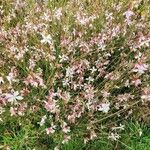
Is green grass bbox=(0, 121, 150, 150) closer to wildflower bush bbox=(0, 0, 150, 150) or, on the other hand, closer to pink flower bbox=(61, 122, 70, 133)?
wildflower bush bbox=(0, 0, 150, 150)

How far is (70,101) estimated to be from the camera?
3031mm

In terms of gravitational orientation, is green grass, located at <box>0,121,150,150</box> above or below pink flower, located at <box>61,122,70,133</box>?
below

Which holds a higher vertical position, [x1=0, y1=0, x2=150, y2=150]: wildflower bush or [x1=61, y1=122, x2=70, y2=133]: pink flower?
[x1=0, y1=0, x2=150, y2=150]: wildflower bush

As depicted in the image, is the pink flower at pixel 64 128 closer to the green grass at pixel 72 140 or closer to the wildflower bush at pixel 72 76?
the wildflower bush at pixel 72 76

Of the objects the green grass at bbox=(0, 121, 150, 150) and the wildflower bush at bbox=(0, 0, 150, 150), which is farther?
the green grass at bbox=(0, 121, 150, 150)

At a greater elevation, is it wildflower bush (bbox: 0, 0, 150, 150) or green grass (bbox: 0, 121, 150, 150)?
wildflower bush (bbox: 0, 0, 150, 150)

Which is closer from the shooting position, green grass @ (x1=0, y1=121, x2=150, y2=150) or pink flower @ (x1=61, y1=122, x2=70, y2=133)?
pink flower @ (x1=61, y1=122, x2=70, y2=133)

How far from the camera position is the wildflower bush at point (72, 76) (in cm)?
299

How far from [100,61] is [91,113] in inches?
16.1

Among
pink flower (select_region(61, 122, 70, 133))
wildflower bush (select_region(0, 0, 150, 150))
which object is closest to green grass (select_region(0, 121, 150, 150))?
wildflower bush (select_region(0, 0, 150, 150))

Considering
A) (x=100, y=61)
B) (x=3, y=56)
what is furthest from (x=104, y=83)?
(x=3, y=56)

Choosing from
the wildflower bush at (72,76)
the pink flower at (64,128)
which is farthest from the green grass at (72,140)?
the pink flower at (64,128)

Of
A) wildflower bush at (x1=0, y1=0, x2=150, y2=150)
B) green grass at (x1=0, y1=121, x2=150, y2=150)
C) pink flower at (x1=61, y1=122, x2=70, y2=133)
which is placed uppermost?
wildflower bush at (x1=0, y1=0, x2=150, y2=150)

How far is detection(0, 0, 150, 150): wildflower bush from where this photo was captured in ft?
9.82
